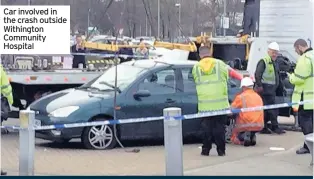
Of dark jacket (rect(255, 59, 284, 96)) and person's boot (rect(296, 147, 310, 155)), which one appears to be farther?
dark jacket (rect(255, 59, 284, 96))

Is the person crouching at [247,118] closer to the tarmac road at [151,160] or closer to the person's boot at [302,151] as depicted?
the tarmac road at [151,160]

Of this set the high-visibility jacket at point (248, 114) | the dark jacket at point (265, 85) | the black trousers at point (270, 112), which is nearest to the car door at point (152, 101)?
the high-visibility jacket at point (248, 114)

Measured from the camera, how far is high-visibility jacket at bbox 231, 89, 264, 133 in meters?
12.3

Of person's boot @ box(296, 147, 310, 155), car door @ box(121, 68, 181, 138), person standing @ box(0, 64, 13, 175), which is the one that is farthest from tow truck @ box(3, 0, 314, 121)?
person's boot @ box(296, 147, 310, 155)

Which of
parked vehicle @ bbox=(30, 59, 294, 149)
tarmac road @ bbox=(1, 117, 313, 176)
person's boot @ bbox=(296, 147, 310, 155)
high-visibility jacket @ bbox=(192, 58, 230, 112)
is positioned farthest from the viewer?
parked vehicle @ bbox=(30, 59, 294, 149)

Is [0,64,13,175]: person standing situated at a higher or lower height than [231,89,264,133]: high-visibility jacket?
higher

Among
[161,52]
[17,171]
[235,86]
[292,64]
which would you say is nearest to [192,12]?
[161,52]

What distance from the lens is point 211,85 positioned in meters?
11.0

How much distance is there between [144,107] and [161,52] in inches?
276

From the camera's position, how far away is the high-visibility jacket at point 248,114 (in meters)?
12.3

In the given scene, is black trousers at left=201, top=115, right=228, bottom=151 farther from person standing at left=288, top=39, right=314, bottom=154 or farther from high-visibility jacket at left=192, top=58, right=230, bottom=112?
person standing at left=288, top=39, right=314, bottom=154

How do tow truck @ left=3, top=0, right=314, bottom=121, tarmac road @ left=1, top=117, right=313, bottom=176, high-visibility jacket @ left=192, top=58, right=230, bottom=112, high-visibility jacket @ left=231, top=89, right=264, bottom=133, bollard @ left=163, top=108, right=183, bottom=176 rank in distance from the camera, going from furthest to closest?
1. tow truck @ left=3, top=0, right=314, bottom=121
2. high-visibility jacket @ left=231, top=89, right=264, bottom=133
3. high-visibility jacket @ left=192, top=58, right=230, bottom=112
4. tarmac road @ left=1, top=117, right=313, bottom=176
5. bollard @ left=163, top=108, right=183, bottom=176

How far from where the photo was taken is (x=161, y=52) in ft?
62.4

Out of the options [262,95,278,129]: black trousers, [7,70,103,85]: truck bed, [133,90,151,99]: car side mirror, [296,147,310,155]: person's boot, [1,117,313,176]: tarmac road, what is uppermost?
[7,70,103,85]: truck bed
